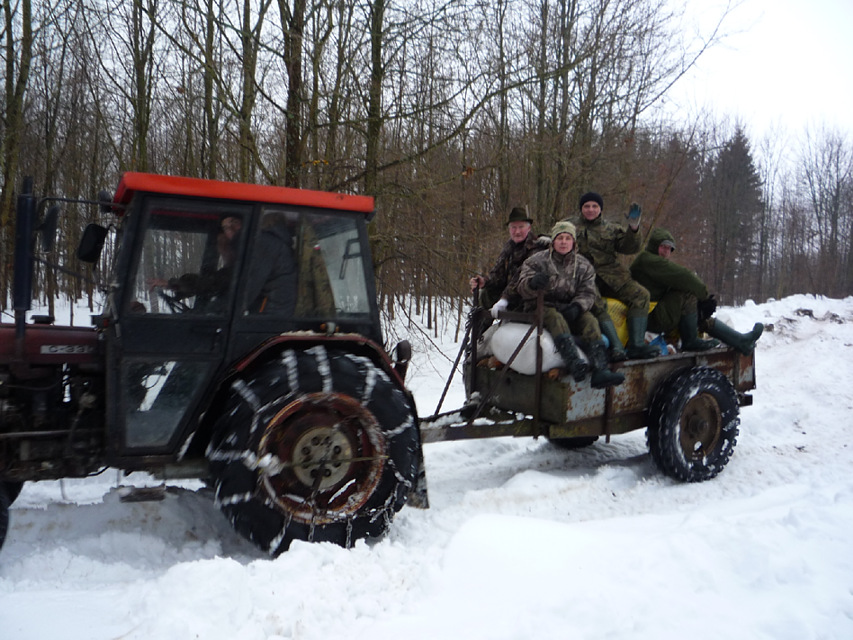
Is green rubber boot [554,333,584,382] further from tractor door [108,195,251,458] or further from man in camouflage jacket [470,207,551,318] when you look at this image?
tractor door [108,195,251,458]

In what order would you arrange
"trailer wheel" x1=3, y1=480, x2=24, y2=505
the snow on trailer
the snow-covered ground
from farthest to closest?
the snow on trailer
"trailer wheel" x1=3, y1=480, x2=24, y2=505
the snow-covered ground

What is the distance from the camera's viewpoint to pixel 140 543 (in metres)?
3.54

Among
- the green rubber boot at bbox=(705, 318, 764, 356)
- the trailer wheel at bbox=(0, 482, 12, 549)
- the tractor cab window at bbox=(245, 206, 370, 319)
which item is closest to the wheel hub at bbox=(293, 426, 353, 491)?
the tractor cab window at bbox=(245, 206, 370, 319)

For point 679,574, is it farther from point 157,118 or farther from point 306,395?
point 157,118

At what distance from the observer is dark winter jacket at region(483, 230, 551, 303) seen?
5.41 metres

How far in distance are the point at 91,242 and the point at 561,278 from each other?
10.2 ft

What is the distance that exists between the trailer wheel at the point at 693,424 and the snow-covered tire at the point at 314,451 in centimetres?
219

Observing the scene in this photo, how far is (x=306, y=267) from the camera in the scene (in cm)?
376

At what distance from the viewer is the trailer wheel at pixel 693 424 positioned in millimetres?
4996

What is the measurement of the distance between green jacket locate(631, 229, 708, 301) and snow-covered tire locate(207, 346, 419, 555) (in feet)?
9.33

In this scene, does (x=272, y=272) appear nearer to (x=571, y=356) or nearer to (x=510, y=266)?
(x=571, y=356)

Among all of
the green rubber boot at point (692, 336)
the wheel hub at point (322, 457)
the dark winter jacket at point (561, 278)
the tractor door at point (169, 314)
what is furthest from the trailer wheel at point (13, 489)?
the green rubber boot at point (692, 336)

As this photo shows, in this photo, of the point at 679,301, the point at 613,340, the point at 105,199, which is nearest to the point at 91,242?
the point at 105,199

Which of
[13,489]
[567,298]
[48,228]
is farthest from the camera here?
[567,298]
